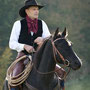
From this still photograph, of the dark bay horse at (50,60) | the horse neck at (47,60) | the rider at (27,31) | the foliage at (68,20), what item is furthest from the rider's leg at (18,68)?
the foliage at (68,20)

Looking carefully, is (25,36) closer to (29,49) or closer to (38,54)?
(29,49)

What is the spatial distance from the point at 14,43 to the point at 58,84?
118 centimetres

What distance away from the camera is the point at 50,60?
8.22 m

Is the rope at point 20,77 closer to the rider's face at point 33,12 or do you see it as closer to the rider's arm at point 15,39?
the rider's arm at point 15,39

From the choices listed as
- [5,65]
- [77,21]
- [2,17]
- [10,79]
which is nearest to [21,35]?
[10,79]

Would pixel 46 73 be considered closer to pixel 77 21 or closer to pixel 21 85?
pixel 21 85

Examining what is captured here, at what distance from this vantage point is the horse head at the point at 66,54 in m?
7.73

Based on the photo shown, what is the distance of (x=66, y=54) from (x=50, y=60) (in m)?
0.52

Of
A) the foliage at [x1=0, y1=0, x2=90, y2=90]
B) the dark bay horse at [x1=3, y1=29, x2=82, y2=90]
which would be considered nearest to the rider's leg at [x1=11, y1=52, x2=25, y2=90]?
the dark bay horse at [x1=3, y1=29, x2=82, y2=90]

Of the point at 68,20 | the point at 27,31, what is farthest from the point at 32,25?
the point at 68,20

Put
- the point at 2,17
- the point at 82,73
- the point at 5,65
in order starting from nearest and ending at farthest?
the point at 5,65 → the point at 2,17 → the point at 82,73

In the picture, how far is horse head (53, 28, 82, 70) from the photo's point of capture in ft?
25.4

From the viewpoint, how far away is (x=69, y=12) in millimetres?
53406

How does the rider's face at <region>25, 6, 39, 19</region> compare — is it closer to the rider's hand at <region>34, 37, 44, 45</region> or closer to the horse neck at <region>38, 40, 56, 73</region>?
the rider's hand at <region>34, 37, 44, 45</region>
